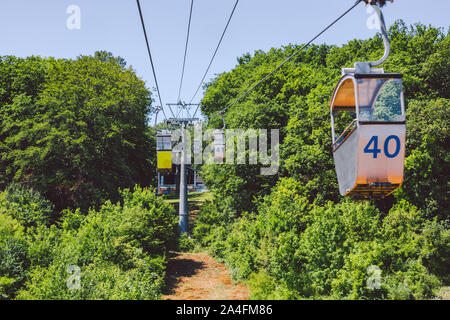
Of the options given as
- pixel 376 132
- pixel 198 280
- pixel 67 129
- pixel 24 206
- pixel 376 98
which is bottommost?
pixel 198 280

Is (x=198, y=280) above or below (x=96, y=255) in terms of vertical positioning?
below

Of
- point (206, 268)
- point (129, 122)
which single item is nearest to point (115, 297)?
point (206, 268)

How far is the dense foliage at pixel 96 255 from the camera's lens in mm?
12922

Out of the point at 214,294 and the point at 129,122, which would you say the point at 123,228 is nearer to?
the point at 214,294

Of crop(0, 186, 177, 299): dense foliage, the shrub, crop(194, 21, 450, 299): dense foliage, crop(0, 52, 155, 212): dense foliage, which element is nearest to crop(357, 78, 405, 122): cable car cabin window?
crop(194, 21, 450, 299): dense foliage

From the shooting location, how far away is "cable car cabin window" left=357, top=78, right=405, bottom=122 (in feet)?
24.0

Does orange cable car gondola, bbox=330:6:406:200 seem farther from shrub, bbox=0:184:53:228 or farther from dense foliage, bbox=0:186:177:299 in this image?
shrub, bbox=0:184:53:228

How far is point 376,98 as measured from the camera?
723cm

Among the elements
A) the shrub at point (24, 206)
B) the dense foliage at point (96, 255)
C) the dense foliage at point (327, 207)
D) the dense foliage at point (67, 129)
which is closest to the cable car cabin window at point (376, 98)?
the dense foliage at point (327, 207)

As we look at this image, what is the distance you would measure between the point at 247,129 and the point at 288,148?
12.4ft

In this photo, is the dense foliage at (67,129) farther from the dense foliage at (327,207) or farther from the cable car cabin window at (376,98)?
the cable car cabin window at (376,98)

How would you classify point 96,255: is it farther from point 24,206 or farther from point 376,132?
point 376,132

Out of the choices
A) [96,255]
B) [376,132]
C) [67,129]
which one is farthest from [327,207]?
[67,129]

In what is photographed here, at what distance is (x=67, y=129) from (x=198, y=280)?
16.4 meters
